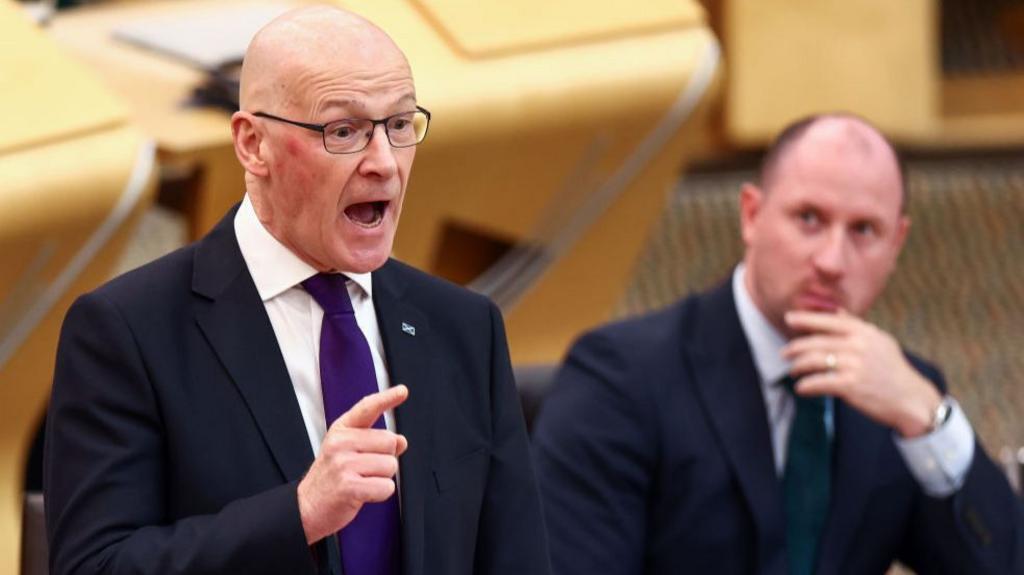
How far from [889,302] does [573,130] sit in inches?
62.1

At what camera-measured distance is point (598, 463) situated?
1.93 meters

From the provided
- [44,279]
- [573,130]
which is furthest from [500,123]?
[44,279]

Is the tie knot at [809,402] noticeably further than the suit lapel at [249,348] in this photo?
Yes

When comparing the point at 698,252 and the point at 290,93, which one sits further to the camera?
the point at 698,252

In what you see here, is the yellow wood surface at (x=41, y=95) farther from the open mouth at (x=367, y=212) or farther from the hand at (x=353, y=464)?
the hand at (x=353, y=464)

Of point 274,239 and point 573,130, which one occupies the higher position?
point 274,239

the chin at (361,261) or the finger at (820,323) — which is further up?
the chin at (361,261)

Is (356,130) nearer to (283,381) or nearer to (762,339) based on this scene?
(283,381)

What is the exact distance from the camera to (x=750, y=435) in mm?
1936

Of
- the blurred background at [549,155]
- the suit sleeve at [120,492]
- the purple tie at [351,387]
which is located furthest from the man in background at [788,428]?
the suit sleeve at [120,492]

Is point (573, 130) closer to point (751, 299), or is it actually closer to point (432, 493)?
point (751, 299)

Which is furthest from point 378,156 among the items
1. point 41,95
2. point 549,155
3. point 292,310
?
point 549,155

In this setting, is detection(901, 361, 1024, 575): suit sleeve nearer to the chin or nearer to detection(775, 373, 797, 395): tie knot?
detection(775, 373, 797, 395): tie knot

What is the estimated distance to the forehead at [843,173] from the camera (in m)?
1.98
